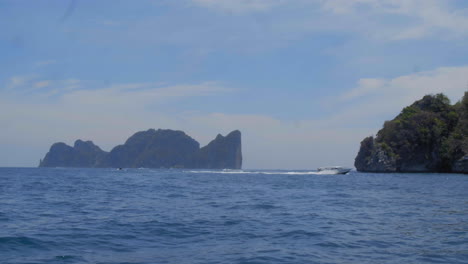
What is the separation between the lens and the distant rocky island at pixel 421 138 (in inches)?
5084

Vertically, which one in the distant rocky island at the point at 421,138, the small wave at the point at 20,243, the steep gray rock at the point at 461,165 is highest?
the distant rocky island at the point at 421,138

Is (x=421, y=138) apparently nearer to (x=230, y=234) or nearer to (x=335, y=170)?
(x=335, y=170)

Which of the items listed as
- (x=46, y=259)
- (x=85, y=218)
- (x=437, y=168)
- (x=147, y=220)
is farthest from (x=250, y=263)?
(x=437, y=168)

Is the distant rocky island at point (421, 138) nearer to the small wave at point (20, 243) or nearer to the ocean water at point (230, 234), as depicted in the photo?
the ocean water at point (230, 234)

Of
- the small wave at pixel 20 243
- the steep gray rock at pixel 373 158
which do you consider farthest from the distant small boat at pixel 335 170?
the small wave at pixel 20 243

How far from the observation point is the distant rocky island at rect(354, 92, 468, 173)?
5084 inches

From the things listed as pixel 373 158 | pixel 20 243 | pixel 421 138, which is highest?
pixel 421 138

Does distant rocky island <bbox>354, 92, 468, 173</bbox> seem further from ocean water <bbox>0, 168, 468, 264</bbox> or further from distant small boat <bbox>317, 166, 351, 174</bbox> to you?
ocean water <bbox>0, 168, 468, 264</bbox>

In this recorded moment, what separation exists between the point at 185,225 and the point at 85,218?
18.6 feet

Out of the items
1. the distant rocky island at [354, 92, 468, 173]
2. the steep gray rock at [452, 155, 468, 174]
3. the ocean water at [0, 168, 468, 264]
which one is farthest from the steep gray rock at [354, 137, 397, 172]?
the ocean water at [0, 168, 468, 264]

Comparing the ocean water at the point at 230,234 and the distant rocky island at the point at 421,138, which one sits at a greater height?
the distant rocky island at the point at 421,138

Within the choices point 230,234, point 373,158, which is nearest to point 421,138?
point 373,158

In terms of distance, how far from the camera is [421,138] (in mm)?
134000

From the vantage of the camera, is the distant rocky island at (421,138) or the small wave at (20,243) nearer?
the small wave at (20,243)
